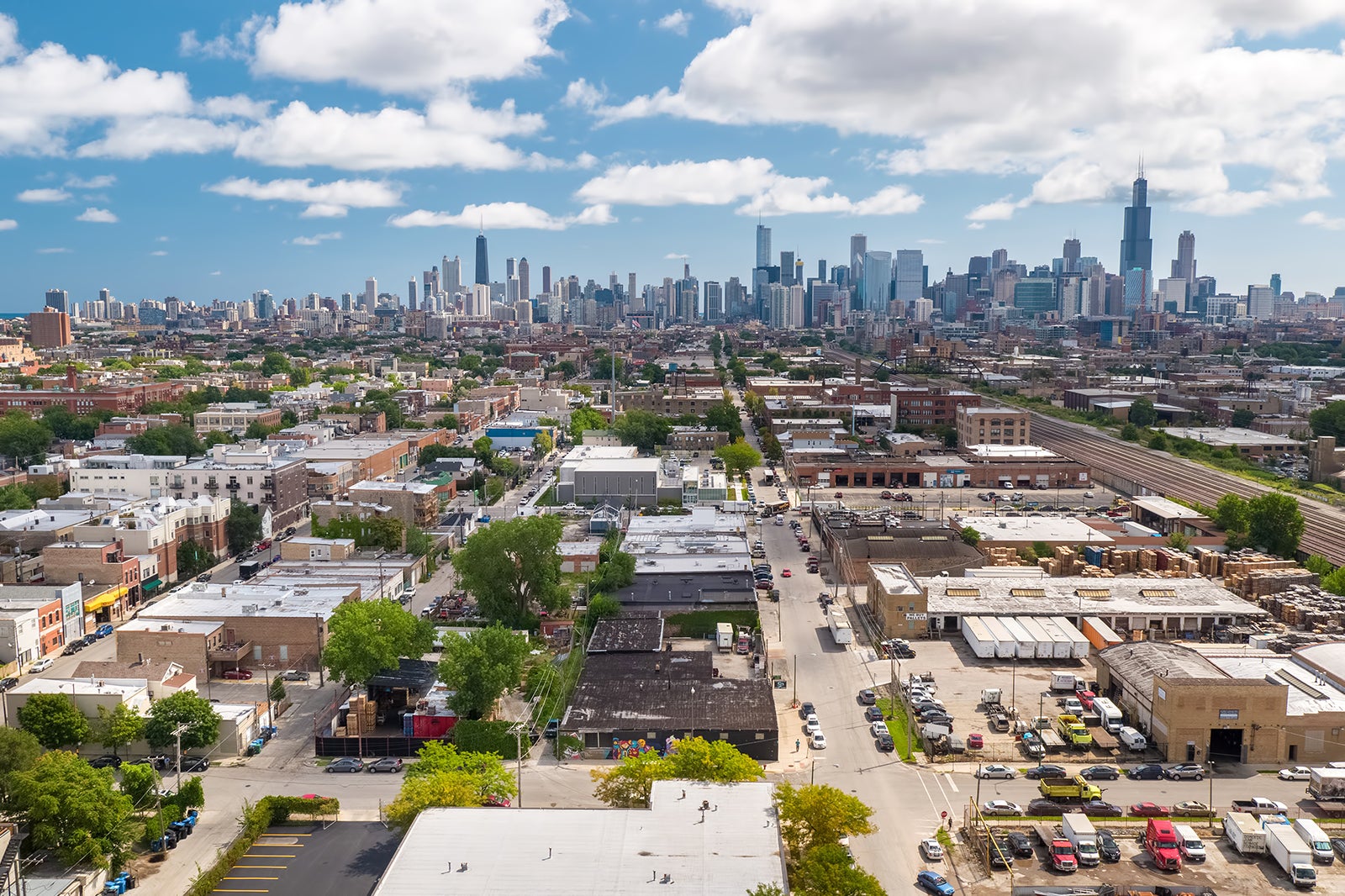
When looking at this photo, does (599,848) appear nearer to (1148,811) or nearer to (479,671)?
(479,671)

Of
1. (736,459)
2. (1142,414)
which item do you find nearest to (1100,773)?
(736,459)

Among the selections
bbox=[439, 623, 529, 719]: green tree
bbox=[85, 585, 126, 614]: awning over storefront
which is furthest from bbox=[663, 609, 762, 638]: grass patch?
bbox=[85, 585, 126, 614]: awning over storefront

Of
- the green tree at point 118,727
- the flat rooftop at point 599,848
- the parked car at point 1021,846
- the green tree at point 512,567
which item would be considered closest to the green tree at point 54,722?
the green tree at point 118,727

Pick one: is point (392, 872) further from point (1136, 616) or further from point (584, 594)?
point (1136, 616)

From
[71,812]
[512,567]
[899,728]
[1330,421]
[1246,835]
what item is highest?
[1330,421]

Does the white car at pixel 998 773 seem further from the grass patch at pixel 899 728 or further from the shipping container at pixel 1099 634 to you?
the shipping container at pixel 1099 634

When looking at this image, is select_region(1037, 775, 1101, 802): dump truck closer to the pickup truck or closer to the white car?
the white car
